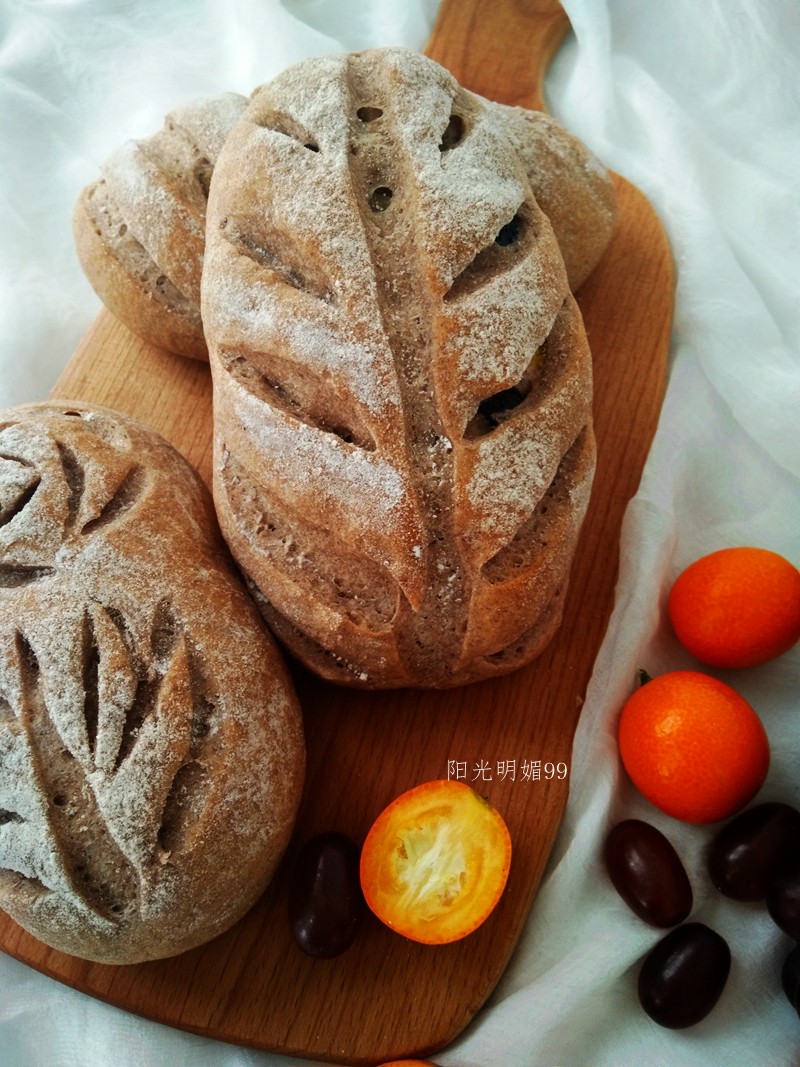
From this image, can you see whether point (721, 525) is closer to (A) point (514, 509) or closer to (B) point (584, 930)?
(A) point (514, 509)

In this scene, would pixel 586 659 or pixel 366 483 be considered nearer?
pixel 366 483

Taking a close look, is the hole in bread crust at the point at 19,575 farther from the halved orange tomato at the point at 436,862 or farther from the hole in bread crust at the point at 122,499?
the halved orange tomato at the point at 436,862

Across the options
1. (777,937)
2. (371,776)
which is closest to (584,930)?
(777,937)

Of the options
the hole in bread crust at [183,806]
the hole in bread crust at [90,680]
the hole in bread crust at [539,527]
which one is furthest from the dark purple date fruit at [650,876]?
the hole in bread crust at [90,680]

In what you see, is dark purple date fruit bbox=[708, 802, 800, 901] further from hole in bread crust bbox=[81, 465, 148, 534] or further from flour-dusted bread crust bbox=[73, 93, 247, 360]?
flour-dusted bread crust bbox=[73, 93, 247, 360]

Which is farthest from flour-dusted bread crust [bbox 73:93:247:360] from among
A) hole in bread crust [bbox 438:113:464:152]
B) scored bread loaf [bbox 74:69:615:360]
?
hole in bread crust [bbox 438:113:464:152]

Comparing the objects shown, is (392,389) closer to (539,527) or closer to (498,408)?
(498,408)
